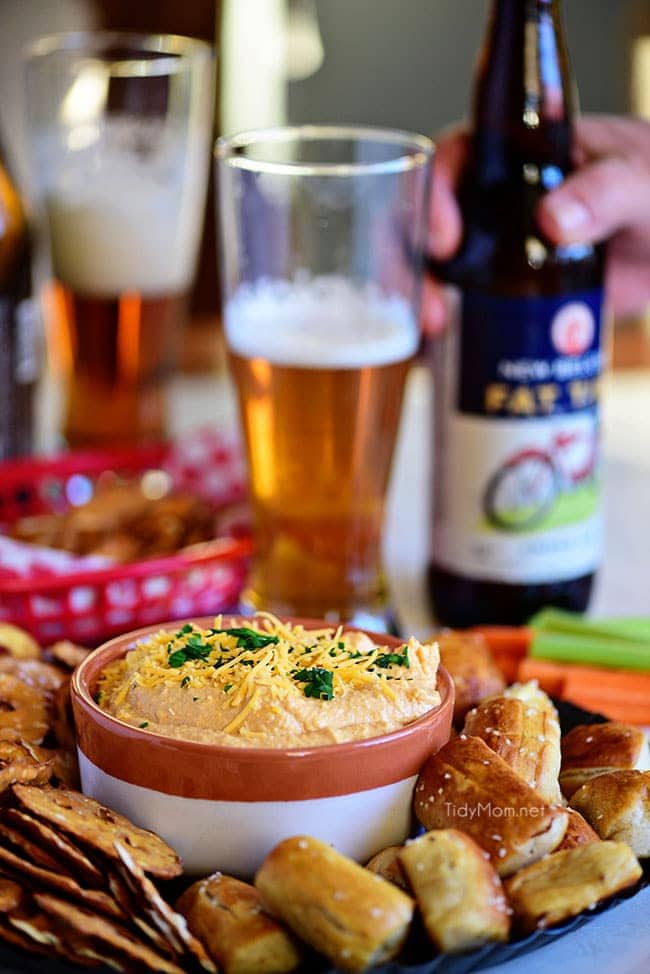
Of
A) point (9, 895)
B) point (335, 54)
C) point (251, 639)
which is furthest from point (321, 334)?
point (335, 54)

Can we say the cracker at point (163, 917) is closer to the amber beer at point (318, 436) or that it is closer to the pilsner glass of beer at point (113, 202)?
the amber beer at point (318, 436)

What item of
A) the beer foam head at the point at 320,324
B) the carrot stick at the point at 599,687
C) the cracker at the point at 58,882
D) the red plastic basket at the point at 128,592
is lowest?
the carrot stick at the point at 599,687

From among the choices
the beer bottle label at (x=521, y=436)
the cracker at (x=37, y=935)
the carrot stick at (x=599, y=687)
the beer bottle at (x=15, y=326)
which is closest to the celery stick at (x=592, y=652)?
the carrot stick at (x=599, y=687)

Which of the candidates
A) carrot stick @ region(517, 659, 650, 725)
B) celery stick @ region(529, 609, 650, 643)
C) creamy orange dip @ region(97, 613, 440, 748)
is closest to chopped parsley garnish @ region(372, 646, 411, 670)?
creamy orange dip @ region(97, 613, 440, 748)

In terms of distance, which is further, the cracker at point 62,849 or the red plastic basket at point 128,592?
the red plastic basket at point 128,592

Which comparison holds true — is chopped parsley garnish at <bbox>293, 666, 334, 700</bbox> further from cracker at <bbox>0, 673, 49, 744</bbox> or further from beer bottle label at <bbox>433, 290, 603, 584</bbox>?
beer bottle label at <bbox>433, 290, 603, 584</bbox>

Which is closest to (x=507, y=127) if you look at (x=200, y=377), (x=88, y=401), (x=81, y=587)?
(x=81, y=587)

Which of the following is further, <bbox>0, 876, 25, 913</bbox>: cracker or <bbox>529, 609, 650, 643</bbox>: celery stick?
<bbox>529, 609, 650, 643</bbox>: celery stick

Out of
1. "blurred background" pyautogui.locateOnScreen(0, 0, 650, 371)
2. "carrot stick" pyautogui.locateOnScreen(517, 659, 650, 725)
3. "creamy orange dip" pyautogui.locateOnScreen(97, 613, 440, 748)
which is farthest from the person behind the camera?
"blurred background" pyautogui.locateOnScreen(0, 0, 650, 371)
